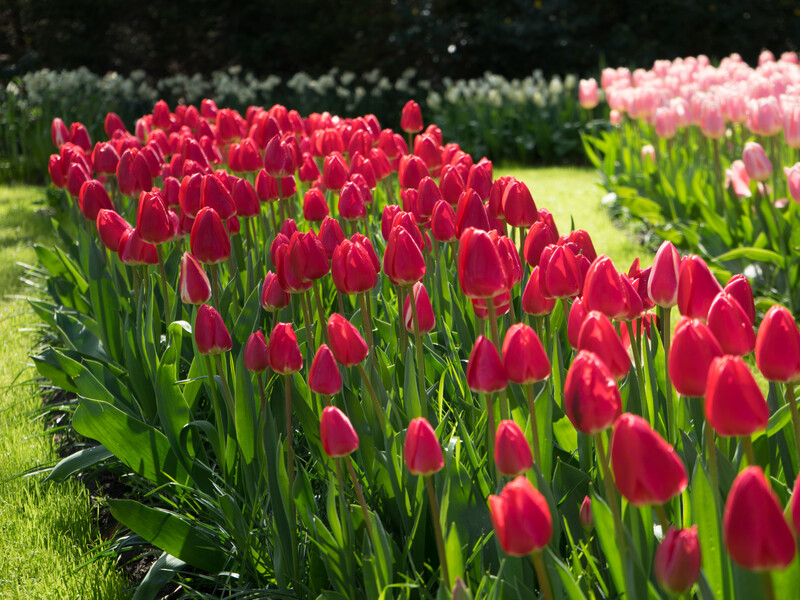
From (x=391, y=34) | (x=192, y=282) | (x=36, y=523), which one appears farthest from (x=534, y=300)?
(x=391, y=34)

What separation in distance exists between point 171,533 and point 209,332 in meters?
0.48

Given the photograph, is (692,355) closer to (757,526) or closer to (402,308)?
(757,526)

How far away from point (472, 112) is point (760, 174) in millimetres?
6998

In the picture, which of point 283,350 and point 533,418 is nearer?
point 533,418

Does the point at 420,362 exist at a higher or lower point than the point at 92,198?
lower

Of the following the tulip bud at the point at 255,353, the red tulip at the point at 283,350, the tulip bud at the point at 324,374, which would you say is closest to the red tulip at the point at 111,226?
the tulip bud at the point at 255,353

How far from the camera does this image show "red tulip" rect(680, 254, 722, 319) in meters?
1.43

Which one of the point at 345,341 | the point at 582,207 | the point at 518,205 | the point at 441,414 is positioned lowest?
the point at 582,207

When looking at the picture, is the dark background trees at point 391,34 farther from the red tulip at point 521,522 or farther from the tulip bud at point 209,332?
the red tulip at point 521,522

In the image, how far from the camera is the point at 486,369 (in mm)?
1380

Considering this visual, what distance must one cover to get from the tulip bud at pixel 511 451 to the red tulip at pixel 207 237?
1.42m

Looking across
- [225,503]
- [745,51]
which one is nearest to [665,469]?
[225,503]

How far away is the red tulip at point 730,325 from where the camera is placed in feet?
4.29

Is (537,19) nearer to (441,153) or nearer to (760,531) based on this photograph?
(441,153)
